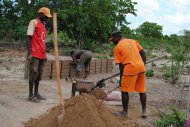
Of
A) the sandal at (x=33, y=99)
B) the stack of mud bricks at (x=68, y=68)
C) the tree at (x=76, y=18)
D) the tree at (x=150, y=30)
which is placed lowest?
the sandal at (x=33, y=99)

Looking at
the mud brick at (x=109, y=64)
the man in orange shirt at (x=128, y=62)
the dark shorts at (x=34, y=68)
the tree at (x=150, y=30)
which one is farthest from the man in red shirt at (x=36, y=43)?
the tree at (x=150, y=30)

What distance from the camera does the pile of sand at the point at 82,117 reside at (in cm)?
562

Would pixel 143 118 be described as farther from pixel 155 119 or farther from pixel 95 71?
pixel 95 71

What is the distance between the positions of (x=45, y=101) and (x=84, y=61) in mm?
3519

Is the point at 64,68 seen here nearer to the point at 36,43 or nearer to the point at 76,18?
the point at 36,43

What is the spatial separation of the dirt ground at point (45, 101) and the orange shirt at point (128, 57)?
791 millimetres

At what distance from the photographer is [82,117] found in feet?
18.6

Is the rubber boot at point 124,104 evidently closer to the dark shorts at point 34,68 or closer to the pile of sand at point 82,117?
the pile of sand at point 82,117

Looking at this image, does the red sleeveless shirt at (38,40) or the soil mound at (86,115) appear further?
the red sleeveless shirt at (38,40)

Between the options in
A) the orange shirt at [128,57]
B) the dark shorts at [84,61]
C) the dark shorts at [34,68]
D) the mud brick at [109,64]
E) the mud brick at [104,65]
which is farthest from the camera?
the mud brick at [109,64]

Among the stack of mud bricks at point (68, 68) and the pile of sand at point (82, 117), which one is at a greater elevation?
the stack of mud bricks at point (68, 68)

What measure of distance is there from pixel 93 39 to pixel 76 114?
46.3ft

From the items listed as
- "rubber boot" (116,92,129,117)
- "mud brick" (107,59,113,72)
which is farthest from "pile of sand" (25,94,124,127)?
"mud brick" (107,59,113,72)

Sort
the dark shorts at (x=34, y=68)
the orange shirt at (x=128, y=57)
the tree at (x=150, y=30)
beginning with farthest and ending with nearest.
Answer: the tree at (x=150, y=30) < the dark shorts at (x=34, y=68) < the orange shirt at (x=128, y=57)
